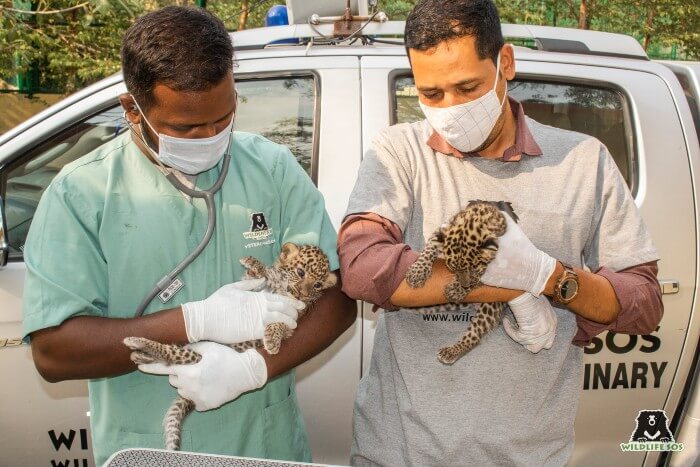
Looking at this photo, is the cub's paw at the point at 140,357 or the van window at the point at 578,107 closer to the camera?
the cub's paw at the point at 140,357

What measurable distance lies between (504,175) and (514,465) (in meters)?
0.89

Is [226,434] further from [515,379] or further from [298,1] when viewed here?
[298,1]

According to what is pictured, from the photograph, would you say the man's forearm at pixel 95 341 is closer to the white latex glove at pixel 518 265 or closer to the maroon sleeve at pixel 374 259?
the maroon sleeve at pixel 374 259

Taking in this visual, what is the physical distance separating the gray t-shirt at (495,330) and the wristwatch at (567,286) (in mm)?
161

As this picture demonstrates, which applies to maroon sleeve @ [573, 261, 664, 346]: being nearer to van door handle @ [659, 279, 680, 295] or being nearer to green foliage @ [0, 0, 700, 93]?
van door handle @ [659, 279, 680, 295]

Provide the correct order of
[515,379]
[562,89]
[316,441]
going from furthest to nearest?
1. [562,89]
2. [316,441]
3. [515,379]

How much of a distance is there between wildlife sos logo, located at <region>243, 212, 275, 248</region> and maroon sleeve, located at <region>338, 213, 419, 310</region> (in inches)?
9.5

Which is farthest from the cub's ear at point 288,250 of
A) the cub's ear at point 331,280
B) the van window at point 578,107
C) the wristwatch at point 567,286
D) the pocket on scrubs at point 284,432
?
the van window at point 578,107

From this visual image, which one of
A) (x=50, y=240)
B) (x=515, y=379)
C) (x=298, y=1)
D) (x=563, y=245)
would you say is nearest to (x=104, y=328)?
(x=50, y=240)

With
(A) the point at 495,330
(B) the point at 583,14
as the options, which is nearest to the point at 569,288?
(A) the point at 495,330

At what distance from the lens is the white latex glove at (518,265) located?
6.90ft

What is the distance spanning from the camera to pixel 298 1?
4238mm

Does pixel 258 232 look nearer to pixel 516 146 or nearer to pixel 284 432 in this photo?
pixel 284 432

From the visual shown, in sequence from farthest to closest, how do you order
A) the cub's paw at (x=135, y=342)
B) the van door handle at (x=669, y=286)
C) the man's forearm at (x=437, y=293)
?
the van door handle at (x=669, y=286)
the man's forearm at (x=437, y=293)
the cub's paw at (x=135, y=342)
